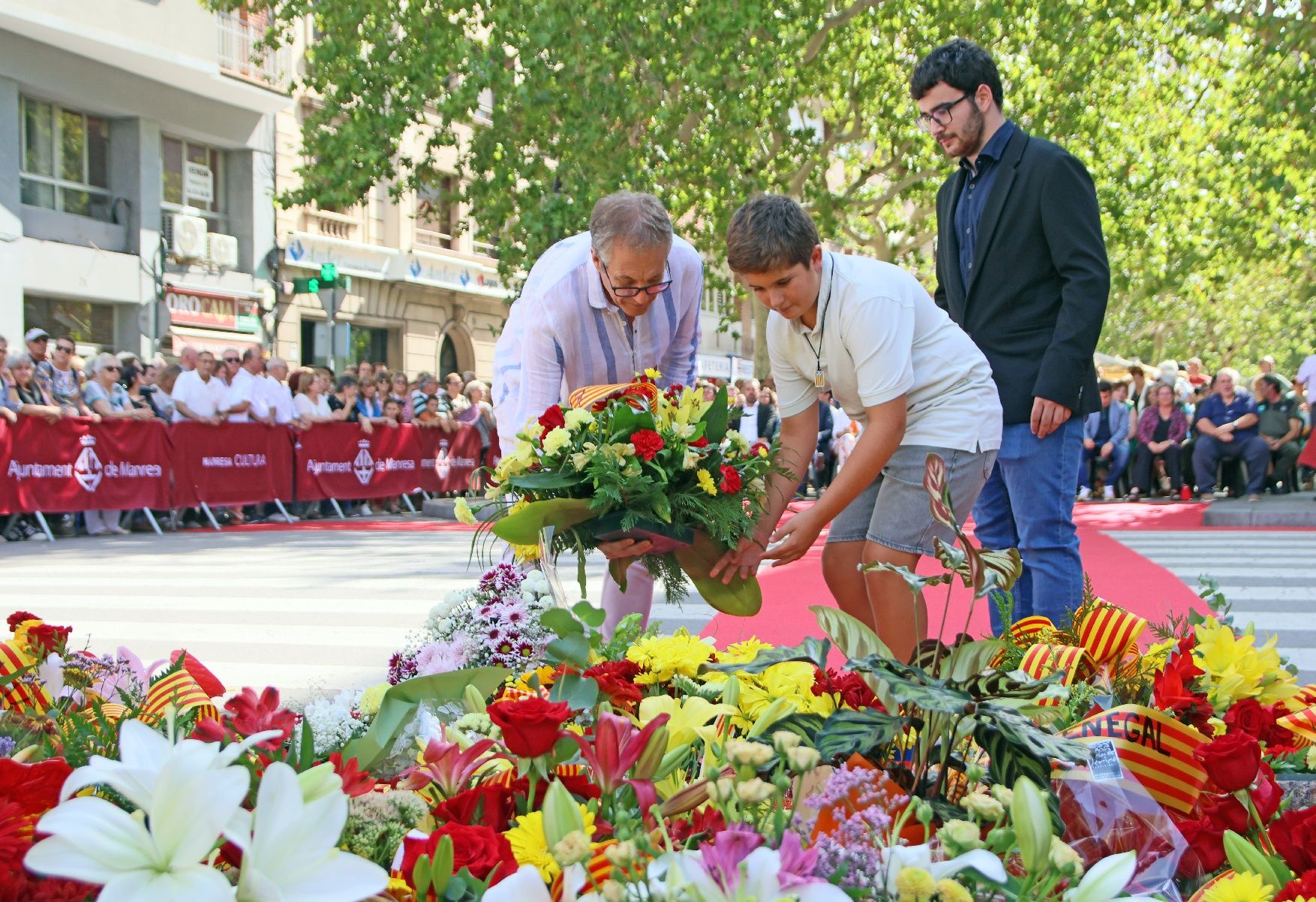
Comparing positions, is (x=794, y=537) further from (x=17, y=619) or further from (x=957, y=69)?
(x=17, y=619)

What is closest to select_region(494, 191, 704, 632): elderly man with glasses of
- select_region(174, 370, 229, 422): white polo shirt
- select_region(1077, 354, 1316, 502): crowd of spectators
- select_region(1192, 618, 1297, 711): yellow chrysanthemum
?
select_region(1192, 618, 1297, 711): yellow chrysanthemum

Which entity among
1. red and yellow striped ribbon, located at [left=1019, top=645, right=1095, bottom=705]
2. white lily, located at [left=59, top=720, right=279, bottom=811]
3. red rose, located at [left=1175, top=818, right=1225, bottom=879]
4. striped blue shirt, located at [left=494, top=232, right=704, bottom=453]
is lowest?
red rose, located at [left=1175, top=818, right=1225, bottom=879]

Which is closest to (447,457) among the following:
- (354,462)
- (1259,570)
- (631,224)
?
(354,462)

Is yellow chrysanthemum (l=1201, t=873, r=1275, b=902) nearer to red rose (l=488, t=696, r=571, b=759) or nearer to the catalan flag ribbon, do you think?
the catalan flag ribbon

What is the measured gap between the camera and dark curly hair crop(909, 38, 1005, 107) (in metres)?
4.02

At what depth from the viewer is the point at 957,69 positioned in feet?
13.2

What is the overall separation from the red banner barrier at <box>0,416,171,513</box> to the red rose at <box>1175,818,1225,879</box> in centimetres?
1221

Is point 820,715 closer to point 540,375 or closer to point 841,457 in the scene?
point 540,375

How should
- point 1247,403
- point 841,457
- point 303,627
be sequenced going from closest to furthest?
point 303,627
point 1247,403
point 841,457

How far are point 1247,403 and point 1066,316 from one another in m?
16.2

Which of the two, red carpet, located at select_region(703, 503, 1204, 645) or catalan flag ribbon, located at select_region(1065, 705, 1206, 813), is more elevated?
catalan flag ribbon, located at select_region(1065, 705, 1206, 813)

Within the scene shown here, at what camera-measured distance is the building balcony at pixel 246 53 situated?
25.1 m

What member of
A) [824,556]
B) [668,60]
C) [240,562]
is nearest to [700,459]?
[824,556]

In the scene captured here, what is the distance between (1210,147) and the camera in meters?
29.4
